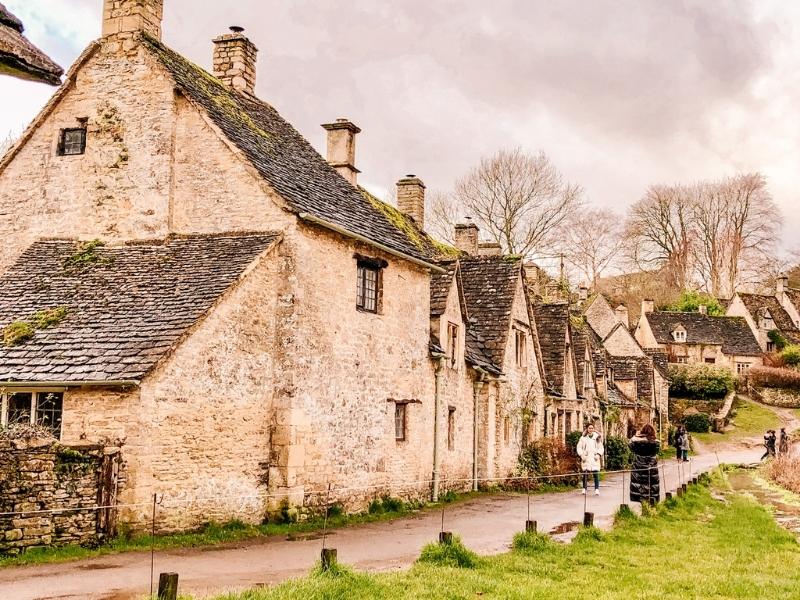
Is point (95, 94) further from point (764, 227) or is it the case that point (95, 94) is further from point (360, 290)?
point (764, 227)

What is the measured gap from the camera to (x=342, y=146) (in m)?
27.2

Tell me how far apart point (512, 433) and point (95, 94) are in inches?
662

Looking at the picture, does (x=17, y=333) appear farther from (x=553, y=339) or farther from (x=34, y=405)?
(x=553, y=339)

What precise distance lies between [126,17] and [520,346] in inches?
663

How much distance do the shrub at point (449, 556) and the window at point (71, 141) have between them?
41.3 feet

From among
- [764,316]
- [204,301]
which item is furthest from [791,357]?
[204,301]

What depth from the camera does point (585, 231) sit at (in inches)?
2874

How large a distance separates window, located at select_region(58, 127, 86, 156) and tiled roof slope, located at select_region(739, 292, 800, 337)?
7039 centimetres

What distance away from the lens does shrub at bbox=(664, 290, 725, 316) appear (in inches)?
3105

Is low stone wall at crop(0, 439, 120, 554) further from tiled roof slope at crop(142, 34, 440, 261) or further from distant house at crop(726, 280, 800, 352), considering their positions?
distant house at crop(726, 280, 800, 352)

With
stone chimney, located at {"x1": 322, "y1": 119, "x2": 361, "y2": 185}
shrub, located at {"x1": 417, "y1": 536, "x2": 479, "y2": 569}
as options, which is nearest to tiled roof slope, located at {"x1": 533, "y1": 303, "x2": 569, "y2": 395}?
stone chimney, located at {"x1": 322, "y1": 119, "x2": 361, "y2": 185}

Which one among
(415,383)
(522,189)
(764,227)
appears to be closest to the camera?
(415,383)

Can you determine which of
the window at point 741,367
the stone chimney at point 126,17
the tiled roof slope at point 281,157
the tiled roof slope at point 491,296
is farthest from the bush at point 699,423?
the stone chimney at point 126,17

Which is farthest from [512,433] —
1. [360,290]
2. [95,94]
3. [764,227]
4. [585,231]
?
[764,227]
